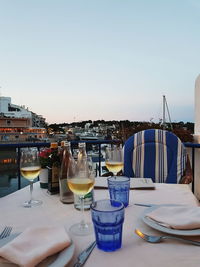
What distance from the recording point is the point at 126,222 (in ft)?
2.76

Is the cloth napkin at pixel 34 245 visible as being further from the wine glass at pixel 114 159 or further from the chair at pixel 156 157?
the chair at pixel 156 157

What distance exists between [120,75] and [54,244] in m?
12.2

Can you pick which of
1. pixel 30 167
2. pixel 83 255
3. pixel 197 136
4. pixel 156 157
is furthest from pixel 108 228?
pixel 197 136

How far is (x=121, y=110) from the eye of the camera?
18344mm

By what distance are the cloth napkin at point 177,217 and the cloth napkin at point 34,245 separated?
0.34 m

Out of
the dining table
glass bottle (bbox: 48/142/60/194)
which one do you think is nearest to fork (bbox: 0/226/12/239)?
the dining table

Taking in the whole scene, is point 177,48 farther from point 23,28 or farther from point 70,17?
point 23,28

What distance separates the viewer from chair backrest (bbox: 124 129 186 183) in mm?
2123

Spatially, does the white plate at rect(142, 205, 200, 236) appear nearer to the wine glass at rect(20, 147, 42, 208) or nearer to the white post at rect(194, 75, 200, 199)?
the wine glass at rect(20, 147, 42, 208)

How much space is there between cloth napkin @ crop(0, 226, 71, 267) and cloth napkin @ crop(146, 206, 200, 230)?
0.34 meters

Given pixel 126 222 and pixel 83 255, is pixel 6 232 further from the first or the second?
pixel 126 222

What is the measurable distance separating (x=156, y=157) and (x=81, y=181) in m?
1.49

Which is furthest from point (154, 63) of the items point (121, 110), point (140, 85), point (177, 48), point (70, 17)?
point (121, 110)

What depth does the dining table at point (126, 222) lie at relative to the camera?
583mm
